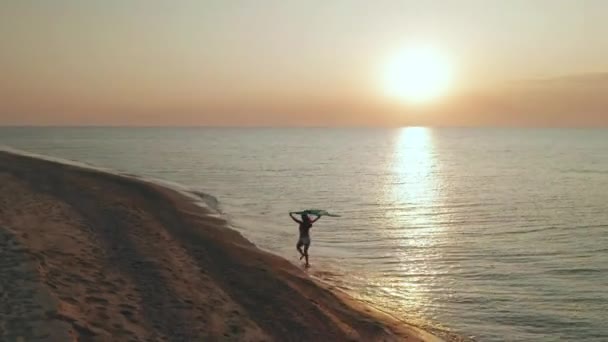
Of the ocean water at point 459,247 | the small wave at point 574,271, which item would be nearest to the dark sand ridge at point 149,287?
the ocean water at point 459,247

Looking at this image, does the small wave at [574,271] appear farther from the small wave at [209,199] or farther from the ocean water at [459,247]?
the small wave at [209,199]

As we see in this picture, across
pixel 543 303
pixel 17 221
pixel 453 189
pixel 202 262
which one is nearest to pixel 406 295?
pixel 543 303

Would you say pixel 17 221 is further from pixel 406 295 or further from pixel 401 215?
pixel 401 215

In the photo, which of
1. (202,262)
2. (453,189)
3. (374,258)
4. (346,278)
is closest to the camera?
(202,262)

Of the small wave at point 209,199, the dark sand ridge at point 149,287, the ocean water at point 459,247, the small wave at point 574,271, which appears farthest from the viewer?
the small wave at point 209,199

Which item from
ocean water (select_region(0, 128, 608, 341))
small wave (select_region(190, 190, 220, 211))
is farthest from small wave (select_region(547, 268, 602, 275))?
small wave (select_region(190, 190, 220, 211))

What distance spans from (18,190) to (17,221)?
9455 mm

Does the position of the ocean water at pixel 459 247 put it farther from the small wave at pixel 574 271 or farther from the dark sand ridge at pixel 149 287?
the dark sand ridge at pixel 149 287

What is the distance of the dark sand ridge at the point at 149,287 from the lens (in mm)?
10445

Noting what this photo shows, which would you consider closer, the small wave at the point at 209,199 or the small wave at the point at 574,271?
the small wave at the point at 574,271

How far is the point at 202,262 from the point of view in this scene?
17.4 m

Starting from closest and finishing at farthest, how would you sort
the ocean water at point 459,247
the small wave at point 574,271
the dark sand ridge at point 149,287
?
the dark sand ridge at point 149,287
the ocean water at point 459,247
the small wave at point 574,271

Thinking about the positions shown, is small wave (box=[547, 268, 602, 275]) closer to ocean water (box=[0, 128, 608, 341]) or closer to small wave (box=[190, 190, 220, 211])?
ocean water (box=[0, 128, 608, 341])

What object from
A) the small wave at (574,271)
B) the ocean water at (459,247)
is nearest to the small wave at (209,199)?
the ocean water at (459,247)
